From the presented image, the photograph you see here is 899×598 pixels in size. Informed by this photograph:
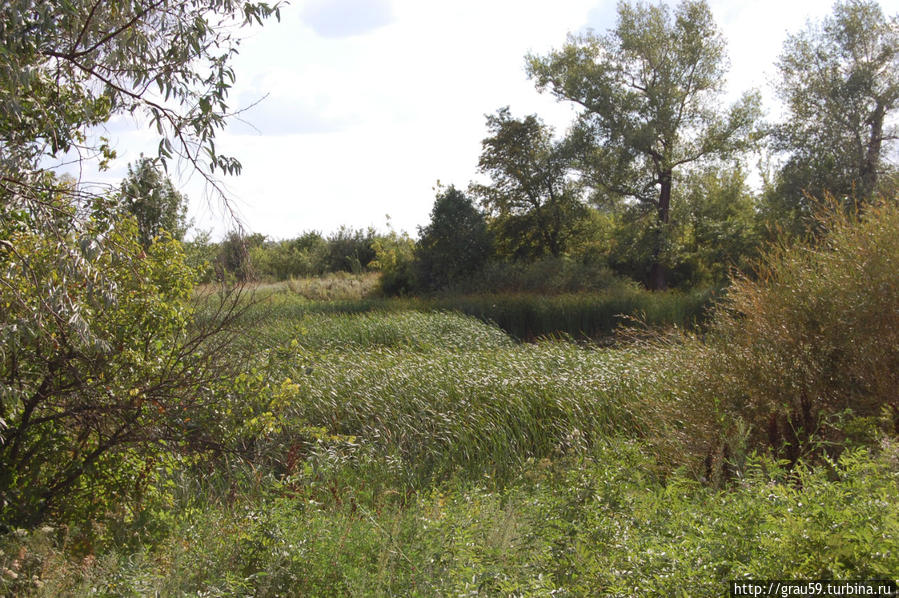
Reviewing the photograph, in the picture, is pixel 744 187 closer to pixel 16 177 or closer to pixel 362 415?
pixel 362 415

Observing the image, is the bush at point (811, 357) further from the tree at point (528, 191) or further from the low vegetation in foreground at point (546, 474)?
the tree at point (528, 191)

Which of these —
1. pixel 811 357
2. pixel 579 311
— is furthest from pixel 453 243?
pixel 811 357

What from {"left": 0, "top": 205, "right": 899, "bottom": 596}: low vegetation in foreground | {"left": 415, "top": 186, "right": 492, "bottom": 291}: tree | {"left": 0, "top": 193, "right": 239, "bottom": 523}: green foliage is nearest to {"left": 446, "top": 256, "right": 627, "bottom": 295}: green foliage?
{"left": 415, "top": 186, "right": 492, "bottom": 291}: tree

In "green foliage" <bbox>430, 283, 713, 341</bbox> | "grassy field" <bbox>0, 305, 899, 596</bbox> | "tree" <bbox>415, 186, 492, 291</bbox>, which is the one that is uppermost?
"tree" <bbox>415, 186, 492, 291</bbox>

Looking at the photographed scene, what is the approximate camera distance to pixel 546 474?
4836 millimetres

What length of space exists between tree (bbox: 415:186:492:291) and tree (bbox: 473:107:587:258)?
1207 millimetres

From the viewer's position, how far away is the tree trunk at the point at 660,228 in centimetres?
2158

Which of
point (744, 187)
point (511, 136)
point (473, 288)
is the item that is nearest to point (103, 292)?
point (473, 288)

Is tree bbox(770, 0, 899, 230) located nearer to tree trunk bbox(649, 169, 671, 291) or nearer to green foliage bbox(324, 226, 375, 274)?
tree trunk bbox(649, 169, 671, 291)

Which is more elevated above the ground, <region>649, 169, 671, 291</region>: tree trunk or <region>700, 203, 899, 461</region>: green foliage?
<region>649, 169, 671, 291</region>: tree trunk

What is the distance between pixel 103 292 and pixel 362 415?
4.42 meters

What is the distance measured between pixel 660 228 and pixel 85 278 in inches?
787

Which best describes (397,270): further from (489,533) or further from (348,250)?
(489,533)

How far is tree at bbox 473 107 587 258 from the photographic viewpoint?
23.3 meters
